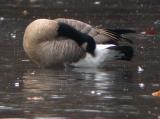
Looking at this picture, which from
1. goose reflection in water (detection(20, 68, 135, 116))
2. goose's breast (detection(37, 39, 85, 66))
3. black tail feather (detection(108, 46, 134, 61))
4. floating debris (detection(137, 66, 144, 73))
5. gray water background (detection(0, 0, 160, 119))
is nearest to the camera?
gray water background (detection(0, 0, 160, 119))

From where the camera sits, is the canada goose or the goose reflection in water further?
the canada goose

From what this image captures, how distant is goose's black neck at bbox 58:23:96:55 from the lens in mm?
13547

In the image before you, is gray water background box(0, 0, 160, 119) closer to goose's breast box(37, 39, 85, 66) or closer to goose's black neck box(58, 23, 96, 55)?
goose's breast box(37, 39, 85, 66)

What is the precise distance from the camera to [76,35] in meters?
13.6

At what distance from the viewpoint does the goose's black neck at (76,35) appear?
13547 millimetres

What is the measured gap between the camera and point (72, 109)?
9766 mm

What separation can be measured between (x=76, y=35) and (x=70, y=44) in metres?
0.17

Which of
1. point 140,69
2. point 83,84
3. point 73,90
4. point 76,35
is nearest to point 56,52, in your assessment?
point 76,35

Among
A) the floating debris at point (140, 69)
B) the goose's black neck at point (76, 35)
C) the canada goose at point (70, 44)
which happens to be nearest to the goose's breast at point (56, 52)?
the canada goose at point (70, 44)

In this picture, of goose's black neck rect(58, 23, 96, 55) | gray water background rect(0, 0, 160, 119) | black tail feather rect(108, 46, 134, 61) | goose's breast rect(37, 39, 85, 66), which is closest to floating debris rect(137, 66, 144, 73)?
gray water background rect(0, 0, 160, 119)

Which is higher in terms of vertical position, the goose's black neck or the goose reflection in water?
the goose's black neck

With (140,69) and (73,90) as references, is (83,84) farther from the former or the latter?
(140,69)

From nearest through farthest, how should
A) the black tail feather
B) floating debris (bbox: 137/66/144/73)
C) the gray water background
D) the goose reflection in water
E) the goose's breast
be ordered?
1. the gray water background
2. the goose reflection in water
3. floating debris (bbox: 137/66/144/73)
4. the goose's breast
5. the black tail feather

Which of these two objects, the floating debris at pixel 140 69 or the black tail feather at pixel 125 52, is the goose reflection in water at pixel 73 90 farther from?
the black tail feather at pixel 125 52
